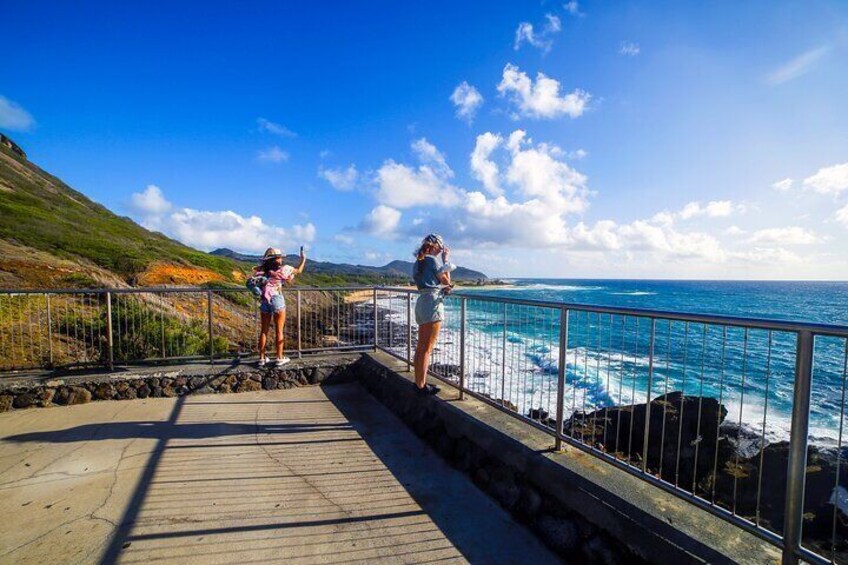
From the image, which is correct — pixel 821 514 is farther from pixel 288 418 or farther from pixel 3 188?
pixel 3 188

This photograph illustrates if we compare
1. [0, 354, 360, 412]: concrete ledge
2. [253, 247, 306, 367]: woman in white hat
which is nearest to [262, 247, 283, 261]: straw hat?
[253, 247, 306, 367]: woman in white hat

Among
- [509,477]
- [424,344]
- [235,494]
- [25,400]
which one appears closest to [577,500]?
[509,477]

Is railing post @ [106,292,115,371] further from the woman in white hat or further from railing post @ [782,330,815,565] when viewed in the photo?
railing post @ [782,330,815,565]

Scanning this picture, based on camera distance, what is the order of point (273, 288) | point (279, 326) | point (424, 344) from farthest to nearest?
point (279, 326), point (273, 288), point (424, 344)

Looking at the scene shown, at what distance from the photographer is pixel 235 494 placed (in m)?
3.37

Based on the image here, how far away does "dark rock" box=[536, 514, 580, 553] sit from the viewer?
→ 270 centimetres

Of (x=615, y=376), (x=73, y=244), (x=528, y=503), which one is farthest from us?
(x=73, y=244)

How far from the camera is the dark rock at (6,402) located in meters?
5.31

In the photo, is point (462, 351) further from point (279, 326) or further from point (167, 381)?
point (167, 381)

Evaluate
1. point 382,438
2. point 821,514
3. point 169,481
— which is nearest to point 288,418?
point 382,438

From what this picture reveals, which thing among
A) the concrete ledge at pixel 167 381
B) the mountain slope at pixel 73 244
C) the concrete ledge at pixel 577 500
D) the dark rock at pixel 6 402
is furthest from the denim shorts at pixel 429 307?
the mountain slope at pixel 73 244

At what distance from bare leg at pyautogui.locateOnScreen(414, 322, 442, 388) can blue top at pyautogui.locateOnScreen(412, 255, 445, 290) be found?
428 millimetres

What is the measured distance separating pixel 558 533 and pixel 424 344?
7.24ft

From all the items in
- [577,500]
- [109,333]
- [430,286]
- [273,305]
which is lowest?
[577,500]
